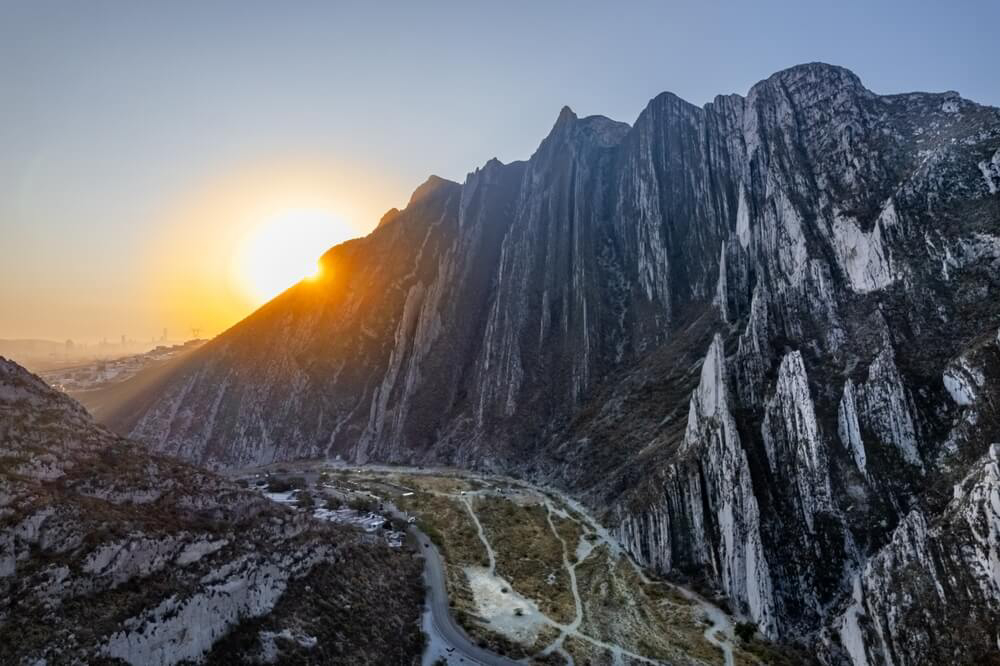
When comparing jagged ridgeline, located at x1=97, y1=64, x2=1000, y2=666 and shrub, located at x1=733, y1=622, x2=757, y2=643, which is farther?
shrub, located at x1=733, y1=622, x2=757, y2=643

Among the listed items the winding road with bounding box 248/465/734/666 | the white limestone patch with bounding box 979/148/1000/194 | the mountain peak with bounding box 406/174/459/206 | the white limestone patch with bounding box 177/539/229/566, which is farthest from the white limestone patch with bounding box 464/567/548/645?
the mountain peak with bounding box 406/174/459/206

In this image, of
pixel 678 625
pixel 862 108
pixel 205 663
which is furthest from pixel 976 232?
pixel 205 663

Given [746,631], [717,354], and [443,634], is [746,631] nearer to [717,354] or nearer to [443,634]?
[443,634]

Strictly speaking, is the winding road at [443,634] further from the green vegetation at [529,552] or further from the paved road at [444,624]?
the green vegetation at [529,552]

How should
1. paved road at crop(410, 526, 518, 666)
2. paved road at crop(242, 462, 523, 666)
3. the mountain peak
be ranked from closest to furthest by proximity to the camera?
paved road at crop(242, 462, 523, 666) → paved road at crop(410, 526, 518, 666) → the mountain peak

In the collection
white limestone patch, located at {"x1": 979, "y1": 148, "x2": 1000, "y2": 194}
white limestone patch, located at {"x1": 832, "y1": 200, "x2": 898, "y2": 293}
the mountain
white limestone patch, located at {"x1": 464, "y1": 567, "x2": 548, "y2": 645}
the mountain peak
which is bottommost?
white limestone patch, located at {"x1": 464, "y1": 567, "x2": 548, "y2": 645}

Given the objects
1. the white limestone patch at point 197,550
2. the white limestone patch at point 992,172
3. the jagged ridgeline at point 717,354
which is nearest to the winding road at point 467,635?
the jagged ridgeline at point 717,354

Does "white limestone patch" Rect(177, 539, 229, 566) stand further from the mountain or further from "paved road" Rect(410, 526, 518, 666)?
"paved road" Rect(410, 526, 518, 666)
